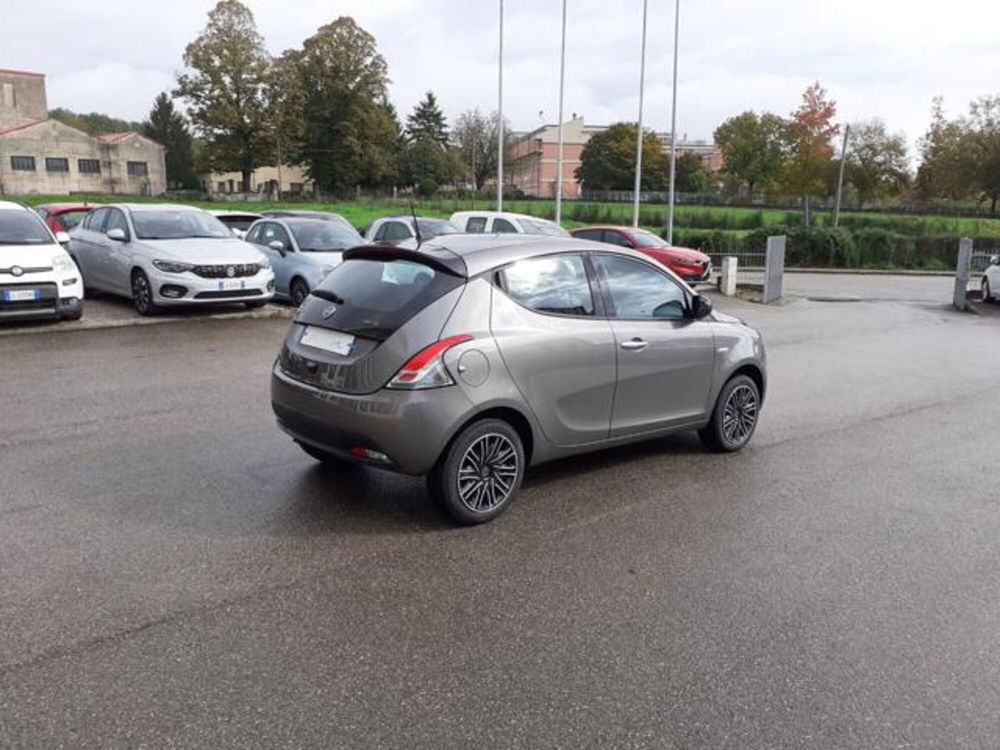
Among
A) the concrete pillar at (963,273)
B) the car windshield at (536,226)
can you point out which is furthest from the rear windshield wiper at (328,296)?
the concrete pillar at (963,273)

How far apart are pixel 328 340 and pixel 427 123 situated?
333ft

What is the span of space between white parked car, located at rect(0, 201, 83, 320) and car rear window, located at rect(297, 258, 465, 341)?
7426 mm

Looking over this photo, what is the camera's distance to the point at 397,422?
4.55 m

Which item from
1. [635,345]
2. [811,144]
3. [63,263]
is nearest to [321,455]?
[635,345]

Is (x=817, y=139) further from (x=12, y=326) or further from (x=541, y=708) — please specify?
(x=541, y=708)

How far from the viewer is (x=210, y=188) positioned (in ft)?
320

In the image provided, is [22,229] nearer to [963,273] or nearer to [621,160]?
[963,273]

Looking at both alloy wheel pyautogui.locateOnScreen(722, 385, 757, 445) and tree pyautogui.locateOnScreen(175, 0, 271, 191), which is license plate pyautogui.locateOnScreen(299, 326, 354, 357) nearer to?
alloy wheel pyautogui.locateOnScreen(722, 385, 757, 445)

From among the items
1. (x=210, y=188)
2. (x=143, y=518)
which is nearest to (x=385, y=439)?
(x=143, y=518)

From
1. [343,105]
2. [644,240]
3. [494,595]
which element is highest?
[343,105]

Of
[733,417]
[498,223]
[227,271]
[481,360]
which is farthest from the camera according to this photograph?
[498,223]

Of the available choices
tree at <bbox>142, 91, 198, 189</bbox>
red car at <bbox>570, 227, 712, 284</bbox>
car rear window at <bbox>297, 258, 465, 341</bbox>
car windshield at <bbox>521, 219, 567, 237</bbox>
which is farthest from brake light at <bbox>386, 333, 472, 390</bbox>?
tree at <bbox>142, 91, 198, 189</bbox>

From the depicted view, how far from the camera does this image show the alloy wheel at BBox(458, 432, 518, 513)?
4828 mm

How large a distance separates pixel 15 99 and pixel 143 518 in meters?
102
